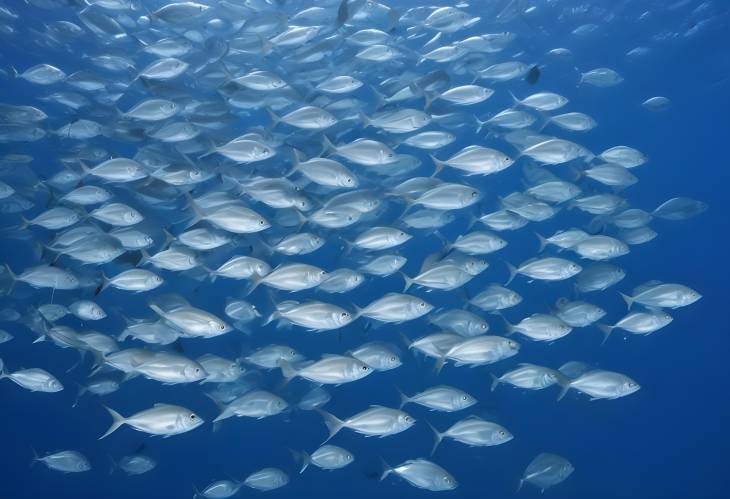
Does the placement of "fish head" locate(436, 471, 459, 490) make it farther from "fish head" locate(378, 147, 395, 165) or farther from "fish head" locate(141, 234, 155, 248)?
"fish head" locate(141, 234, 155, 248)

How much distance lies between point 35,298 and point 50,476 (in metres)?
10.4

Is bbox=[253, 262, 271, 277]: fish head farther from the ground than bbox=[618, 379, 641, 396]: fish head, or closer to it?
closer to it

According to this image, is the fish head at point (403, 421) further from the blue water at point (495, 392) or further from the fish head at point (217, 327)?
the blue water at point (495, 392)

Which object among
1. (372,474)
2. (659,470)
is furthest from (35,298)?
(659,470)

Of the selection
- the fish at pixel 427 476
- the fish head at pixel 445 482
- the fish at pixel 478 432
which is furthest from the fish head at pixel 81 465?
the fish at pixel 478 432

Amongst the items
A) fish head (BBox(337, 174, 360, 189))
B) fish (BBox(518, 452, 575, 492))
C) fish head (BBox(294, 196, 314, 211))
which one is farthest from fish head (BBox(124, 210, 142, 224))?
fish (BBox(518, 452, 575, 492))

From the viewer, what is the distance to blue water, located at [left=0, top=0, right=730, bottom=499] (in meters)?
17.5

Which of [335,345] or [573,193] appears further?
[335,345]

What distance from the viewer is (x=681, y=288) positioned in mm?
7453

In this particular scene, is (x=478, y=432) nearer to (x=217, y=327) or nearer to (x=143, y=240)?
(x=217, y=327)

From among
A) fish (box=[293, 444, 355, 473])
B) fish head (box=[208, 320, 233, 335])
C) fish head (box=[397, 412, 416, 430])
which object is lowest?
fish (box=[293, 444, 355, 473])

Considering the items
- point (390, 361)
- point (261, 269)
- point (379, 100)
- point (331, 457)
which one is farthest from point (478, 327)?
point (379, 100)

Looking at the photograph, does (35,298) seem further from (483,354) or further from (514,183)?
(514,183)

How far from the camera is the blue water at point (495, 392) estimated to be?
17.5m
